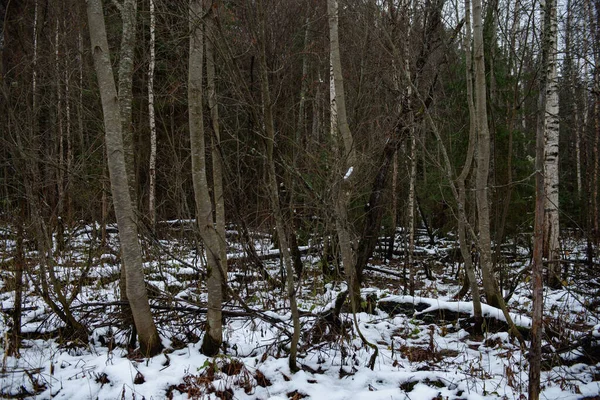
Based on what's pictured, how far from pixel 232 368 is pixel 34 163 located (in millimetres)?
3498

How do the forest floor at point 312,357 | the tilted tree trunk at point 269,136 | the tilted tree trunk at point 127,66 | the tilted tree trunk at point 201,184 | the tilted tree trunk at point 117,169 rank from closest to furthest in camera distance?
1. the tilted tree trunk at point 269,136
2. the forest floor at point 312,357
3. the tilted tree trunk at point 117,169
4. the tilted tree trunk at point 201,184
5. the tilted tree trunk at point 127,66

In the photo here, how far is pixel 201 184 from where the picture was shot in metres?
4.00

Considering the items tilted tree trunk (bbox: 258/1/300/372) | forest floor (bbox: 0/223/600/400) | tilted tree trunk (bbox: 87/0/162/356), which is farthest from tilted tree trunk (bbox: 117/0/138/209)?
tilted tree trunk (bbox: 258/1/300/372)

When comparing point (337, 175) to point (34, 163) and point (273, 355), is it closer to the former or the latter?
point (273, 355)

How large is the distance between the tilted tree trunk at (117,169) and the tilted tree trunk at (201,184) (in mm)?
624

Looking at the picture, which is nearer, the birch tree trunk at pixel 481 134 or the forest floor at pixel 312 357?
the forest floor at pixel 312 357

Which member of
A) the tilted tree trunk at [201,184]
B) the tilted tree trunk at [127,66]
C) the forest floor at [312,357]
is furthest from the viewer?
the tilted tree trunk at [127,66]

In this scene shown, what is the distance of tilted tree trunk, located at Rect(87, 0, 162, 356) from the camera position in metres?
3.80

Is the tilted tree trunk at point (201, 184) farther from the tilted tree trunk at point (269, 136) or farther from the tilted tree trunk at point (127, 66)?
the tilted tree trunk at point (127, 66)

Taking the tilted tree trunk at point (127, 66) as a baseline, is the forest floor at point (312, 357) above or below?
below

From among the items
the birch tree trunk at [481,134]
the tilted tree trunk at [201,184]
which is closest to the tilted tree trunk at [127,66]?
the tilted tree trunk at [201,184]

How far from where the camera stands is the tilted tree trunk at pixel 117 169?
149 inches

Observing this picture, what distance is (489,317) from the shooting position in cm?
502

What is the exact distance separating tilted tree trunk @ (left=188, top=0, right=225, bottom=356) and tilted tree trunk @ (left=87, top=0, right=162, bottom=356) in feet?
2.05
